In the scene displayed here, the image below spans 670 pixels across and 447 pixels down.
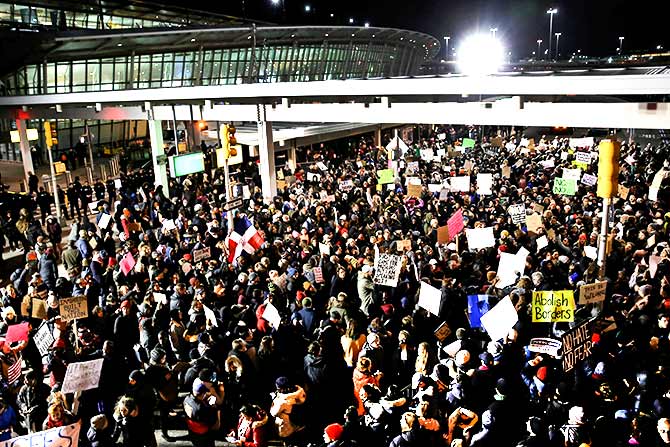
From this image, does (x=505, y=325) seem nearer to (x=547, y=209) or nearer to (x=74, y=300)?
(x=74, y=300)

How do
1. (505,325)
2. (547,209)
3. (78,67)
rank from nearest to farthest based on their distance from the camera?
(505,325) → (547,209) → (78,67)

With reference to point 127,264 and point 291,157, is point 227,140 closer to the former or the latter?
point 127,264

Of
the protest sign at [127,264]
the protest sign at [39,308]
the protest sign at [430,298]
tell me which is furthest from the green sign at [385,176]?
the protest sign at [39,308]

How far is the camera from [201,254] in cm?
1212

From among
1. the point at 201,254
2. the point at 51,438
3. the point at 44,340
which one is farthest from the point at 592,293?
the point at 44,340

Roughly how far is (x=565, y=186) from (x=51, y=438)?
13852 mm

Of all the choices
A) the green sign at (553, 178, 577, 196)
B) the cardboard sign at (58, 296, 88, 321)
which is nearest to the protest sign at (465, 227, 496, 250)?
the green sign at (553, 178, 577, 196)

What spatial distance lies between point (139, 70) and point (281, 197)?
22532 millimetres

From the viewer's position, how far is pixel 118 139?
41906 mm

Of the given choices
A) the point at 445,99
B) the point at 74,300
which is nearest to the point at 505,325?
the point at 74,300

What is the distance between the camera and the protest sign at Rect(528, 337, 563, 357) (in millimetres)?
7102

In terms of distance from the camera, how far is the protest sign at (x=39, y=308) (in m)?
9.32

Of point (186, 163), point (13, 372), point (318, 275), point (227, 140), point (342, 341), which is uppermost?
point (227, 140)

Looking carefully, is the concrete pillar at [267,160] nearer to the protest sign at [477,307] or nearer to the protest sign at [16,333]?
the protest sign at [16,333]
